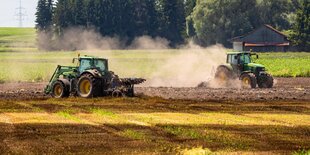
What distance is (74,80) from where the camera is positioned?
37375mm

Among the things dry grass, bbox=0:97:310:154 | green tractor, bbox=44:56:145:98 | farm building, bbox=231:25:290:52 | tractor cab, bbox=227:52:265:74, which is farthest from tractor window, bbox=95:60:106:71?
farm building, bbox=231:25:290:52

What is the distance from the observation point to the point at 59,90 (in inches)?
1490

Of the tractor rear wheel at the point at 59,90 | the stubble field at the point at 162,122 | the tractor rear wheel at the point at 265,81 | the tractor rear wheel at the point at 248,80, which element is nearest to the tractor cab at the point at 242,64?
the tractor rear wheel at the point at 265,81

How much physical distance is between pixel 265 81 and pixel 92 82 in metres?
13.4

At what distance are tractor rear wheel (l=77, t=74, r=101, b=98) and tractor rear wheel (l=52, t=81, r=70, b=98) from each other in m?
0.83

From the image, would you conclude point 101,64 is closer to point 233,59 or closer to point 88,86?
point 88,86

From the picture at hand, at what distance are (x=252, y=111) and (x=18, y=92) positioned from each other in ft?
52.5

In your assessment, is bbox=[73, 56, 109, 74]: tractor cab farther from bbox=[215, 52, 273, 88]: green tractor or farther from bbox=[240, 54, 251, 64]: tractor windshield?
bbox=[240, 54, 251, 64]: tractor windshield

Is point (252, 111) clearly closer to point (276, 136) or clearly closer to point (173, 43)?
point (276, 136)

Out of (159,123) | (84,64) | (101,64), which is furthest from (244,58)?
(159,123)

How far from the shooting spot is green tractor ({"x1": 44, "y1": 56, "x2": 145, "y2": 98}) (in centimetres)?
3634

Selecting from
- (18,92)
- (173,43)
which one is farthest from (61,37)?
(18,92)

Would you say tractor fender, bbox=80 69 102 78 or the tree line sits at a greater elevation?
the tree line

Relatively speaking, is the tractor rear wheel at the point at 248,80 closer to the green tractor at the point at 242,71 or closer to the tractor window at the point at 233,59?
the green tractor at the point at 242,71
